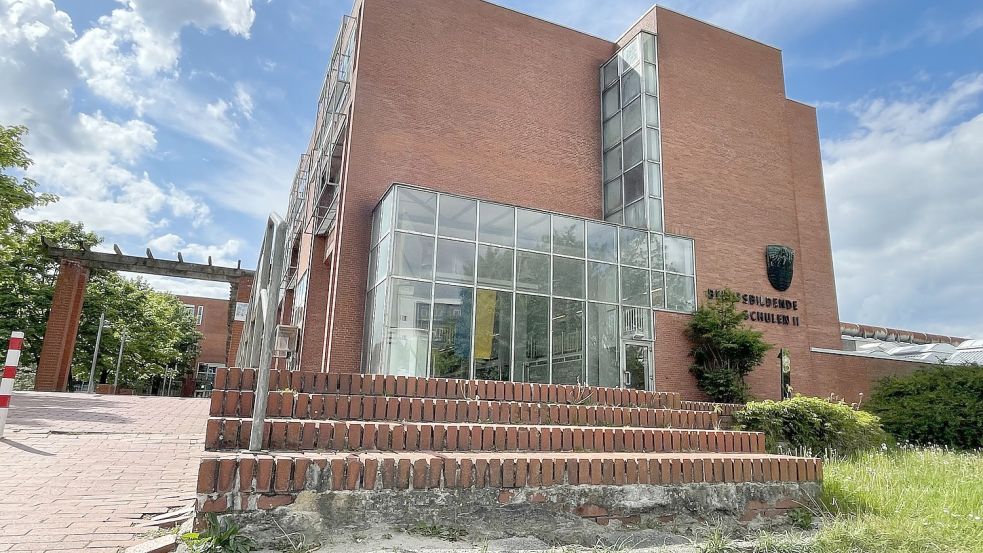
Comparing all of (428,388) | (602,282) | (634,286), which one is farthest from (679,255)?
(428,388)

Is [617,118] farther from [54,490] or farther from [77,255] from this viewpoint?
[77,255]

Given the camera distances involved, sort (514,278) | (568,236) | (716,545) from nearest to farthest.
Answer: (716,545)
(514,278)
(568,236)

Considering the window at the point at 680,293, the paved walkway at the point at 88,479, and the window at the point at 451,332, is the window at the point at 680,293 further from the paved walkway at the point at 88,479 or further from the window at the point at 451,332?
the paved walkway at the point at 88,479

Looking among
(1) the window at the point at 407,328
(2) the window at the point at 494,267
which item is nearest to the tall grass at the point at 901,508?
(2) the window at the point at 494,267

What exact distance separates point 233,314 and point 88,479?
84.6ft

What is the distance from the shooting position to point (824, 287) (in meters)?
20.4


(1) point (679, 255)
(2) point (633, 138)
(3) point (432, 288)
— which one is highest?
(2) point (633, 138)

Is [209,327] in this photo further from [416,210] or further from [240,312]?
[416,210]

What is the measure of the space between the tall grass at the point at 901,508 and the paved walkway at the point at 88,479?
15.8ft

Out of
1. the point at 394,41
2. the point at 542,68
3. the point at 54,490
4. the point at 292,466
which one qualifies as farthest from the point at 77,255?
the point at 292,466

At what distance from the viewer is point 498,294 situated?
43.3 feet

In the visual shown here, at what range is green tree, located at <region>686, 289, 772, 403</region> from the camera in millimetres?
15414

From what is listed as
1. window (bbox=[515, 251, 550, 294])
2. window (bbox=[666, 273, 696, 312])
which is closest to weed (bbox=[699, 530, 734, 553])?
window (bbox=[515, 251, 550, 294])

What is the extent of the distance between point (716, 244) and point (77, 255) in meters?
25.4
